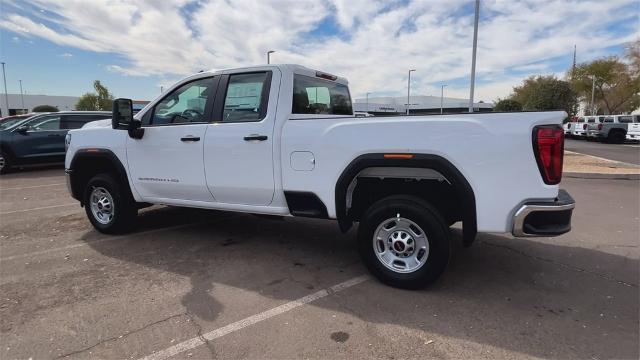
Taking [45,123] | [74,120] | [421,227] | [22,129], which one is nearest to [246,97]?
[421,227]

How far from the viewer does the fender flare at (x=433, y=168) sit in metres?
3.29

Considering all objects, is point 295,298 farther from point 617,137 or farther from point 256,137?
point 617,137

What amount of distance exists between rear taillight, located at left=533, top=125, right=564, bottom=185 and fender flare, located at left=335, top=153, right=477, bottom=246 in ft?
1.77

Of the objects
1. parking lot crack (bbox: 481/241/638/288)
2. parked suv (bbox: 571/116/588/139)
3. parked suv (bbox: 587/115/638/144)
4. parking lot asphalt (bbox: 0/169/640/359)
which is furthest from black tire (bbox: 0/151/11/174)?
parked suv (bbox: 571/116/588/139)

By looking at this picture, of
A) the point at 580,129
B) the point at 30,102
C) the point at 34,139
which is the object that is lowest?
the point at 580,129

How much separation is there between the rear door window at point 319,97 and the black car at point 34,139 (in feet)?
34.9

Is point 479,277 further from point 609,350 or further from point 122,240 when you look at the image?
point 122,240

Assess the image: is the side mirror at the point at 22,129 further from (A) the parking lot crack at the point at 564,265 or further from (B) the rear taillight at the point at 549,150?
(B) the rear taillight at the point at 549,150

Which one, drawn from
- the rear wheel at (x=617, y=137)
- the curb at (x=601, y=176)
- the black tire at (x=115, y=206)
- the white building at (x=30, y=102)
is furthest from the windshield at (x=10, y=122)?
the white building at (x=30, y=102)

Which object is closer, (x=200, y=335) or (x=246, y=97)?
(x=200, y=335)

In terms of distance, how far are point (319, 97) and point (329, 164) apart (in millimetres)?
1349

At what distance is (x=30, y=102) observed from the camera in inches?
2830

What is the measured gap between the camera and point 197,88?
470 centimetres

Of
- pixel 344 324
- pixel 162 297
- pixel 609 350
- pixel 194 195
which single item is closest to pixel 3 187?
pixel 194 195
